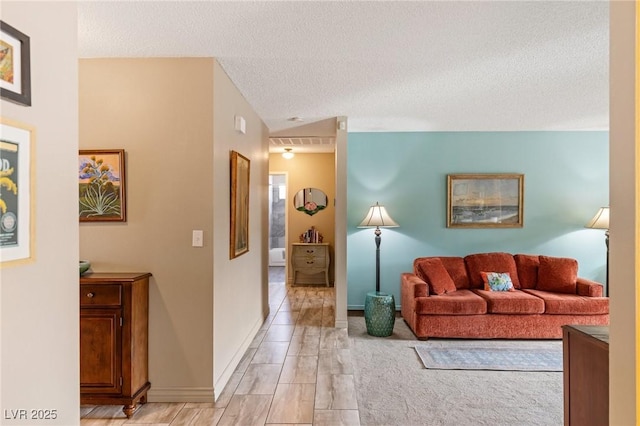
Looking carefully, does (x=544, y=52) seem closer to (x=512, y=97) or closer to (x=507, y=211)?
(x=512, y=97)

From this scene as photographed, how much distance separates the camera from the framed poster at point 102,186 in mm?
2773

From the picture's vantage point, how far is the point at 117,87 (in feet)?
9.23

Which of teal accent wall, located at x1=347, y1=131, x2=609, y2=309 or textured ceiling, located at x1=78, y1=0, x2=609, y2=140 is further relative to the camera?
teal accent wall, located at x1=347, y1=131, x2=609, y2=309

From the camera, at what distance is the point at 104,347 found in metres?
2.53

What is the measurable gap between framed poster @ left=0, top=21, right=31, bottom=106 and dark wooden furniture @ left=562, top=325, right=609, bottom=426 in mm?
2297

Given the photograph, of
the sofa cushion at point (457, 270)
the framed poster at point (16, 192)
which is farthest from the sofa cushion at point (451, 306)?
the framed poster at point (16, 192)

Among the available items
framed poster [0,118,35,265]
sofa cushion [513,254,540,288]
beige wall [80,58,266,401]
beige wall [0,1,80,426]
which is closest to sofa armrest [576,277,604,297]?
sofa cushion [513,254,540,288]

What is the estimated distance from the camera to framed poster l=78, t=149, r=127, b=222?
2.77 meters

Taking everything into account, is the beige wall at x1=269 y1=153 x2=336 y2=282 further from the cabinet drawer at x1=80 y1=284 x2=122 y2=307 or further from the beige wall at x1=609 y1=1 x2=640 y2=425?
the beige wall at x1=609 y1=1 x2=640 y2=425

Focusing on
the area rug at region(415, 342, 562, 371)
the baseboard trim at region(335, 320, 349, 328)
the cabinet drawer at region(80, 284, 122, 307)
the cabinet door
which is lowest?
the area rug at region(415, 342, 562, 371)

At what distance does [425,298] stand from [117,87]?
361 cm

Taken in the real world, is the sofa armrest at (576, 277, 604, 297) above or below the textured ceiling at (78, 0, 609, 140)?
below

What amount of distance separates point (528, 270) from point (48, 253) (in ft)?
16.9

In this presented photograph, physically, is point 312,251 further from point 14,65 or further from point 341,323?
point 14,65
